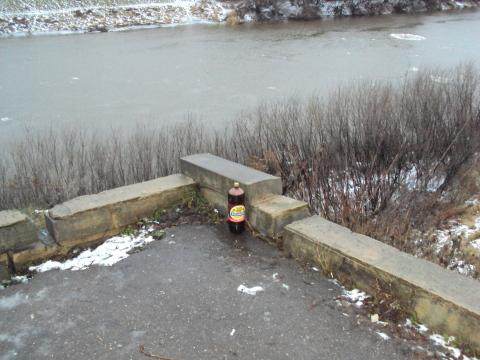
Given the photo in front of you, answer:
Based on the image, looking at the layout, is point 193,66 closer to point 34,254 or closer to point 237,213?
point 237,213

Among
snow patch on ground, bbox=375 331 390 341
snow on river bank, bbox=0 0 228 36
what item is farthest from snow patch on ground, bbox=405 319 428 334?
snow on river bank, bbox=0 0 228 36

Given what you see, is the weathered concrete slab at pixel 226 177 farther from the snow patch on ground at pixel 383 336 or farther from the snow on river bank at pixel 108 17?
the snow on river bank at pixel 108 17

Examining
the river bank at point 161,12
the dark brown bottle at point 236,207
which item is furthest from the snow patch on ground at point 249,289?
the river bank at point 161,12

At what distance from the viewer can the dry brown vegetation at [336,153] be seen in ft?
25.7

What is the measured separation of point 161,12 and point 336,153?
28908 millimetres

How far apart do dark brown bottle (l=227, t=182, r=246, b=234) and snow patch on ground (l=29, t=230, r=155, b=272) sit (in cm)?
81

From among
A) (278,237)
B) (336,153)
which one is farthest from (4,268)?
(336,153)

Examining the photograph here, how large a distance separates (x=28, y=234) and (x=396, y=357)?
3.18 m

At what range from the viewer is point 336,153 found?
880 cm

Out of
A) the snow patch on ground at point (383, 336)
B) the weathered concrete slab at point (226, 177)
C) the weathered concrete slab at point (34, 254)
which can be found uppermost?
the weathered concrete slab at point (226, 177)

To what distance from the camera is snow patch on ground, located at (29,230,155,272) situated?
4.20 metres

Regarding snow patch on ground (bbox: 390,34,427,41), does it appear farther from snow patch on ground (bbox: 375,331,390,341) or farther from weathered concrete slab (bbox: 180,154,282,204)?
snow patch on ground (bbox: 375,331,390,341)

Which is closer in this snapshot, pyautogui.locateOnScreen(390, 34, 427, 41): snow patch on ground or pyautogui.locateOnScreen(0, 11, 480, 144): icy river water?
pyautogui.locateOnScreen(0, 11, 480, 144): icy river water

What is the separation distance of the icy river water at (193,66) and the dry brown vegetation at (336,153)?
91.0 inches
